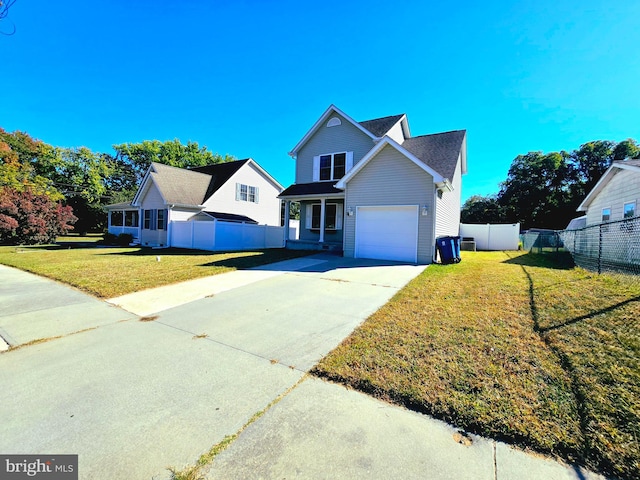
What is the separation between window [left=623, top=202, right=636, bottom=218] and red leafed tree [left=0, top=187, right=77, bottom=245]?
33.4 m

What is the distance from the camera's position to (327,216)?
641 inches

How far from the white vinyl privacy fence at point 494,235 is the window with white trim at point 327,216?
34.2 feet

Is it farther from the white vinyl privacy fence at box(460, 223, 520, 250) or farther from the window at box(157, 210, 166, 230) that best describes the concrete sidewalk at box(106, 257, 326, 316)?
the white vinyl privacy fence at box(460, 223, 520, 250)

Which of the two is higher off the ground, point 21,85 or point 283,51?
point 21,85

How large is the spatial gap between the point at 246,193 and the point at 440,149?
15.1m

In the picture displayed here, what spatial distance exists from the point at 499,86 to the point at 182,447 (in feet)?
52.9

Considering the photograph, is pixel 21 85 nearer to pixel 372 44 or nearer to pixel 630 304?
pixel 372 44

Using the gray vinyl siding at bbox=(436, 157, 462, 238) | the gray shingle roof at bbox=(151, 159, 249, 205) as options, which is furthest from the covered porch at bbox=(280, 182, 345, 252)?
the gray shingle roof at bbox=(151, 159, 249, 205)

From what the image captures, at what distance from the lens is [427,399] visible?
8.25 ft

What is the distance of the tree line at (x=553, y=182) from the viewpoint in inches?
1153

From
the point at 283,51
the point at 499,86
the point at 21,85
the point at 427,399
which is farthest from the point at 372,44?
the point at 21,85

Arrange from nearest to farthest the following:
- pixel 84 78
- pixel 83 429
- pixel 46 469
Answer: pixel 46 469
pixel 83 429
pixel 84 78

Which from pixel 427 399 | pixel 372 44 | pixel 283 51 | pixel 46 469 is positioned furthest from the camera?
pixel 283 51

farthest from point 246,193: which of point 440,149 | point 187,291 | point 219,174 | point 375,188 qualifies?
point 187,291
